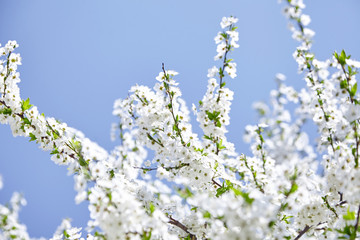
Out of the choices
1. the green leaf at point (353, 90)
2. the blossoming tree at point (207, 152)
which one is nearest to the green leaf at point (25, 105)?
the blossoming tree at point (207, 152)

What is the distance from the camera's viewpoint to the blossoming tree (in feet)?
9.96

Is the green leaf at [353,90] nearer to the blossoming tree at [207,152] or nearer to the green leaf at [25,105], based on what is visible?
the blossoming tree at [207,152]

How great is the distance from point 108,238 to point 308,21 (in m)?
4.00

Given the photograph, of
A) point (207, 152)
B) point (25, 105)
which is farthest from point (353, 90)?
point (25, 105)

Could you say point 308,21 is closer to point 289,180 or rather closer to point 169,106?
point 169,106

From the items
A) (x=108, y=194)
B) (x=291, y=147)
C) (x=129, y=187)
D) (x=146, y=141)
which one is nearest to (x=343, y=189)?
(x=291, y=147)

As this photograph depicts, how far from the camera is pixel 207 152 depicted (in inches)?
181

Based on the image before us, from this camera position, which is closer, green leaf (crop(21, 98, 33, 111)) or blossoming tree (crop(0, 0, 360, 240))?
blossoming tree (crop(0, 0, 360, 240))

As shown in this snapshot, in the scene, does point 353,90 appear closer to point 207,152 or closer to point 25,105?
point 207,152

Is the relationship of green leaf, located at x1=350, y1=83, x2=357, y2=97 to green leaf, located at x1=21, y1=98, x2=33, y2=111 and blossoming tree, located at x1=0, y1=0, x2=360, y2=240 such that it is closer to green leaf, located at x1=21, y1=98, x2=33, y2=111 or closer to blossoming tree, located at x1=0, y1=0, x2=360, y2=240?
blossoming tree, located at x1=0, y1=0, x2=360, y2=240

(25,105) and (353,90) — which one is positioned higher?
(25,105)

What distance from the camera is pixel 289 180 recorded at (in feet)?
8.39

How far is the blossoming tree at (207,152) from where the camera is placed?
3.04 m

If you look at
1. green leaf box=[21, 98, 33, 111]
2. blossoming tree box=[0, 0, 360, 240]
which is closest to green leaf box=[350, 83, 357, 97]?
blossoming tree box=[0, 0, 360, 240]
